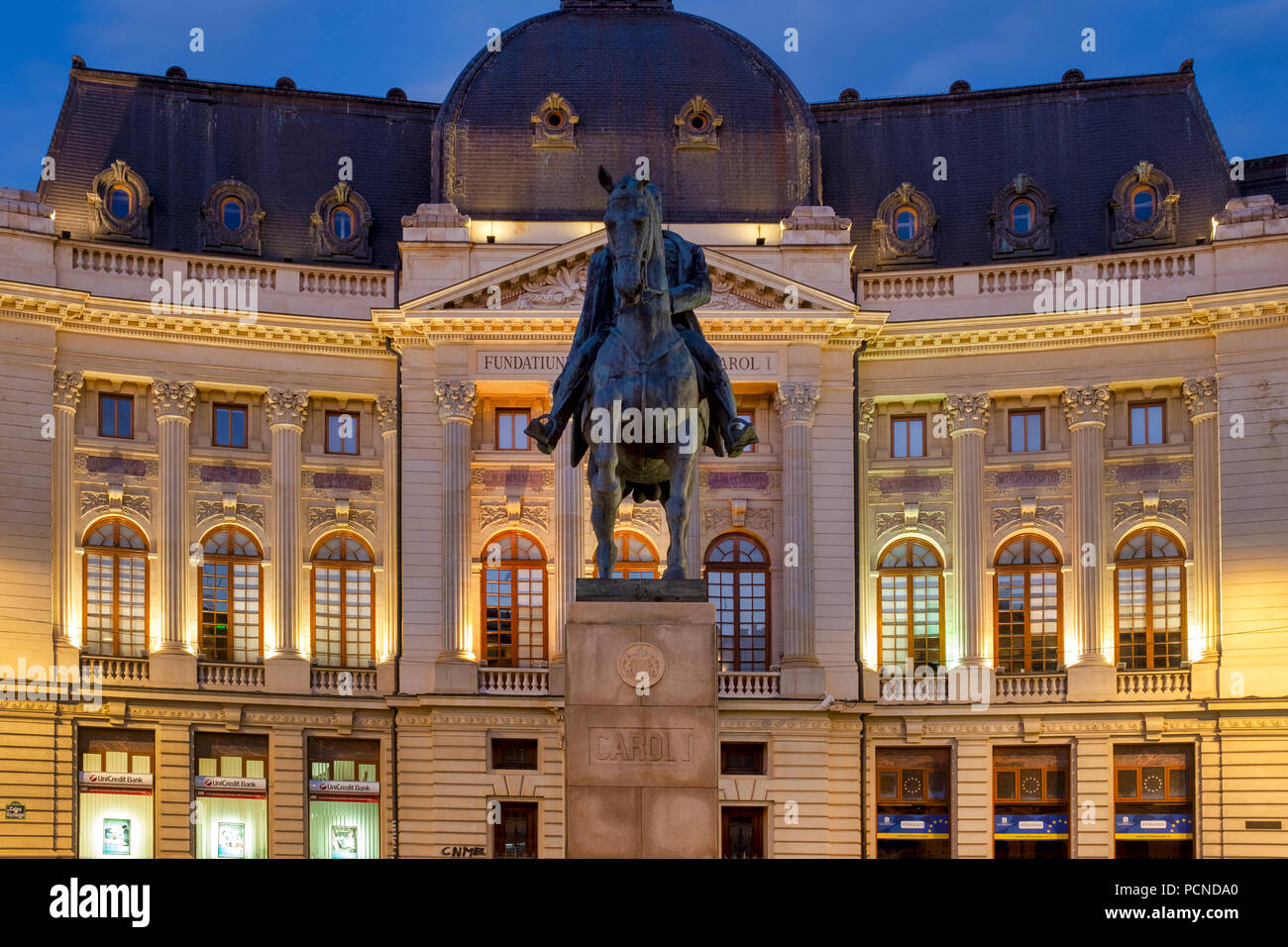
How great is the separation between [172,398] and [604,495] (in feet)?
128

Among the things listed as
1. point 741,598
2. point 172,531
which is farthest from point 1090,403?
point 172,531

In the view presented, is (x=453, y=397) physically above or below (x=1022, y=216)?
below

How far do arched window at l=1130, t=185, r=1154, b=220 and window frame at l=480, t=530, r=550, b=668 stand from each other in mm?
18958

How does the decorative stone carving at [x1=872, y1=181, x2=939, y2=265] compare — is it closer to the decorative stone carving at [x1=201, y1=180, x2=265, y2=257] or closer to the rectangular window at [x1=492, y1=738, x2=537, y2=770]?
the rectangular window at [x1=492, y1=738, x2=537, y2=770]

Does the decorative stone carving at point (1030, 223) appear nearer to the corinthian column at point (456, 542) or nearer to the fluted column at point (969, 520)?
the fluted column at point (969, 520)

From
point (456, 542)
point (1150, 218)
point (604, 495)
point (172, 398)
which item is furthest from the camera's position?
point (1150, 218)

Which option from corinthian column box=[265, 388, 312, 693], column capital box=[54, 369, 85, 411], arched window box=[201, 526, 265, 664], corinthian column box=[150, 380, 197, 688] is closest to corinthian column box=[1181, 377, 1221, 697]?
corinthian column box=[265, 388, 312, 693]

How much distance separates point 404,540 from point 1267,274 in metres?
24.0

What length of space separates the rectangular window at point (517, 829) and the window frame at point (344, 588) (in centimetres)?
570

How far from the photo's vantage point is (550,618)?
226 ft

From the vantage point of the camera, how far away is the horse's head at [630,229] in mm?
30250

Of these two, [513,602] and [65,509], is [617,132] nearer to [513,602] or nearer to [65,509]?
[513,602]

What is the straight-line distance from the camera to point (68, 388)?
6675 cm
